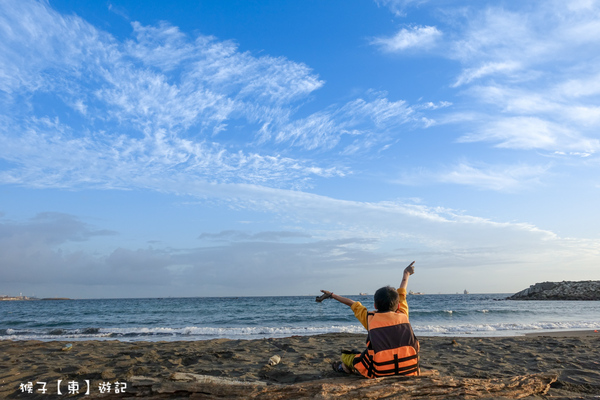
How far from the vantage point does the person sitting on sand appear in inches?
146

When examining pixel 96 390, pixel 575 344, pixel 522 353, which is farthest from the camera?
pixel 575 344

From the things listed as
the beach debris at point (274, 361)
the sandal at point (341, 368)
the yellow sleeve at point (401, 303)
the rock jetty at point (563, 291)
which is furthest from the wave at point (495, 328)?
the rock jetty at point (563, 291)

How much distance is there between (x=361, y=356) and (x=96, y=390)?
3.74 meters

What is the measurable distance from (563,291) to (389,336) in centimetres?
6180

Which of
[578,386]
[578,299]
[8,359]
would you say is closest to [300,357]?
[578,386]

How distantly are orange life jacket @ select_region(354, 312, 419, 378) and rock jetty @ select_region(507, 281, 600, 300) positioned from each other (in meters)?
57.6

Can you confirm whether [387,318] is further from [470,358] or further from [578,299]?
[578,299]

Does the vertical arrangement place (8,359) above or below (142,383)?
below

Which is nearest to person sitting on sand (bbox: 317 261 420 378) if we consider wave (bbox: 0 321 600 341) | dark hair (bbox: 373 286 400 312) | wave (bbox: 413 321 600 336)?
dark hair (bbox: 373 286 400 312)

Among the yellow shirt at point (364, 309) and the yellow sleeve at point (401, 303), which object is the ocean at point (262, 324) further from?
the yellow sleeve at point (401, 303)

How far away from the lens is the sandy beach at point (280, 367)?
399 cm

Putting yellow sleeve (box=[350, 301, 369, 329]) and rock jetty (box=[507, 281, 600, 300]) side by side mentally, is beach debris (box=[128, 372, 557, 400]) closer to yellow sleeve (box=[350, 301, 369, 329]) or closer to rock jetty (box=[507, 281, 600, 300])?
yellow sleeve (box=[350, 301, 369, 329])

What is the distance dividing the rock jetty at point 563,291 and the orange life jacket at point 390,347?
57561mm

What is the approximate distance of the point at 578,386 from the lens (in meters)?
5.13
